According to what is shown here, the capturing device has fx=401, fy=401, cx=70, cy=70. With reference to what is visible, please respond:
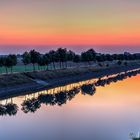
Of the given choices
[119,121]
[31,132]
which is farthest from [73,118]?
[31,132]

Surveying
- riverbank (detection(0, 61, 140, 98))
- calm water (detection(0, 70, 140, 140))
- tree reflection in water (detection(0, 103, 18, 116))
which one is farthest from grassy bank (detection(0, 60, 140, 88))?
tree reflection in water (detection(0, 103, 18, 116))

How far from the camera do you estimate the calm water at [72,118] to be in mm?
29984

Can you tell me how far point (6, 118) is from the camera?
127 ft

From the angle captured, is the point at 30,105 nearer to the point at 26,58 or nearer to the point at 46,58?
the point at 26,58

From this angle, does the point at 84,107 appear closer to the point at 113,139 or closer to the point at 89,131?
the point at 89,131

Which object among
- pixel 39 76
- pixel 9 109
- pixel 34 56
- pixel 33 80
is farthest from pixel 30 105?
pixel 34 56

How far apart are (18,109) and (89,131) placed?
1517 centimetres

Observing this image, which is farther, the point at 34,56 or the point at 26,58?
the point at 34,56

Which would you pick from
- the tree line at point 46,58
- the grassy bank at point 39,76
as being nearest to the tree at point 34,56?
the tree line at point 46,58

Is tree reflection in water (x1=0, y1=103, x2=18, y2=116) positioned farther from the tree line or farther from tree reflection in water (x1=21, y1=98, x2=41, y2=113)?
the tree line

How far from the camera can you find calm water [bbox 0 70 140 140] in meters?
30.0

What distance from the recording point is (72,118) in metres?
37.9

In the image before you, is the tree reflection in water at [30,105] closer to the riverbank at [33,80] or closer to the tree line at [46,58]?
the riverbank at [33,80]

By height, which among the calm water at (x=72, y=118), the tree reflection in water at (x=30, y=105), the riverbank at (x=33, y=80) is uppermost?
the riverbank at (x=33, y=80)
